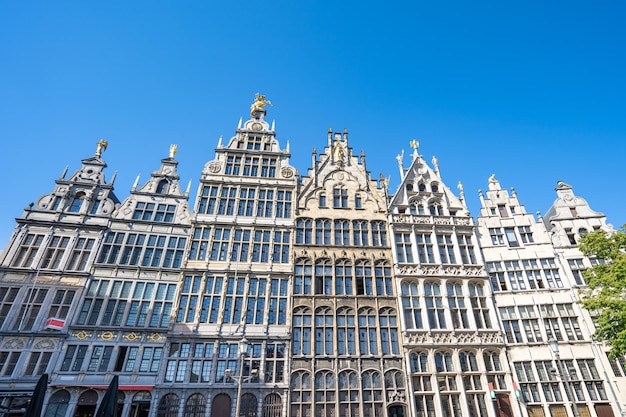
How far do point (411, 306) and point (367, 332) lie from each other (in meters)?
3.93

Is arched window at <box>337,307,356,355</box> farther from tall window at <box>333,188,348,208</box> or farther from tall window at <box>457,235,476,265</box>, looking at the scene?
tall window at <box>457,235,476,265</box>

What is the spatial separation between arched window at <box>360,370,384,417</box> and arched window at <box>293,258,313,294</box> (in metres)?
6.85

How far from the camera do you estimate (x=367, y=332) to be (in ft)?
78.1

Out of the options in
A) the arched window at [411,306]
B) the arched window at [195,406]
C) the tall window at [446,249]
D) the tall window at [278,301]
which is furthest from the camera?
the tall window at [446,249]

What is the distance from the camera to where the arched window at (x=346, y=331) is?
75.9 feet

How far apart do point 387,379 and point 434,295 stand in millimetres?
7209

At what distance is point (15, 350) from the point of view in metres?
20.1

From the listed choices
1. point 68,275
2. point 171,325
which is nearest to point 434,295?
point 171,325

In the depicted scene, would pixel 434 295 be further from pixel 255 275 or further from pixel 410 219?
pixel 255 275

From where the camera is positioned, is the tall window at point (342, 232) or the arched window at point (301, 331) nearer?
the arched window at point (301, 331)

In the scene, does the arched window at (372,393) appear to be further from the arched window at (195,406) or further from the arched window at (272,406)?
the arched window at (195,406)

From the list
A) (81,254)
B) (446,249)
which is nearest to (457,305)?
(446,249)

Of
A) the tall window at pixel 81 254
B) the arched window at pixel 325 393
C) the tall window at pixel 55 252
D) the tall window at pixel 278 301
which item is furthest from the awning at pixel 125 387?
the arched window at pixel 325 393

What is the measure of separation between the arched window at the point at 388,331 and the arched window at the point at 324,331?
3581 millimetres
